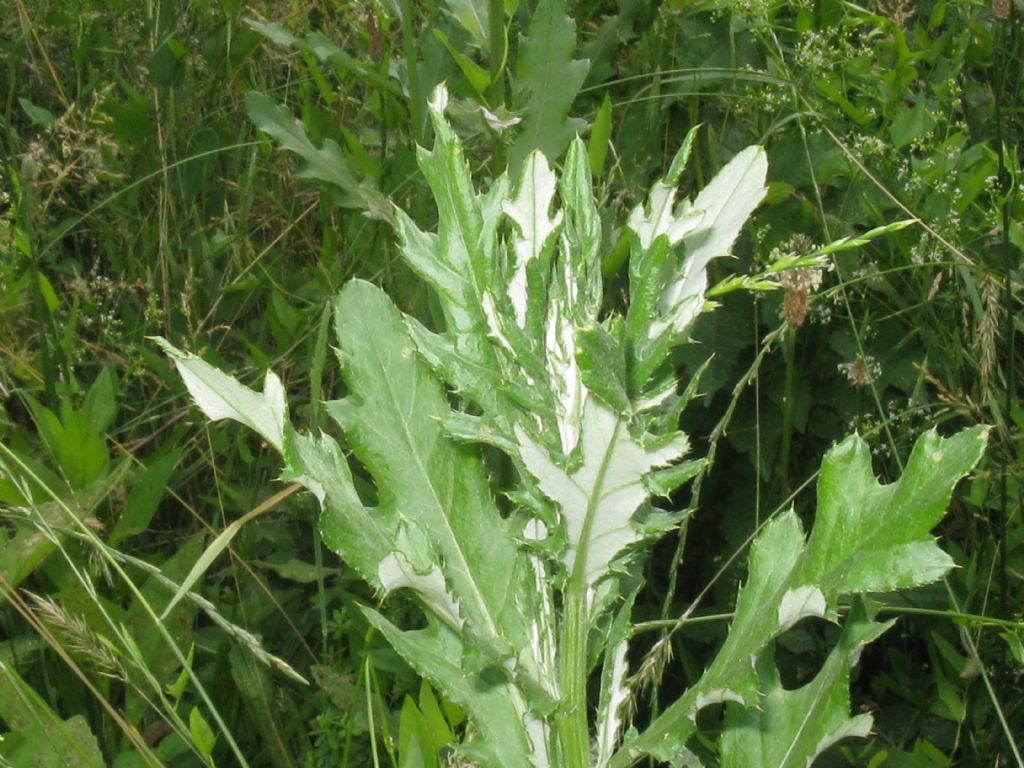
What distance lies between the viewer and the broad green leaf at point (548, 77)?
1980mm

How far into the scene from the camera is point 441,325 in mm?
1813

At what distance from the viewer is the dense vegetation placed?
6.25 ft

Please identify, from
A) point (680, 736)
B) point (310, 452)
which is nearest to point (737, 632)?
point (680, 736)

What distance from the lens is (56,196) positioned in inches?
120

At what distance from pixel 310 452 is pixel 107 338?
179 centimetres

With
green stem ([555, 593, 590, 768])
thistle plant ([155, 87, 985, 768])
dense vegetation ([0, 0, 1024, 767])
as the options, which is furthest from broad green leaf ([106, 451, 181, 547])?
green stem ([555, 593, 590, 768])

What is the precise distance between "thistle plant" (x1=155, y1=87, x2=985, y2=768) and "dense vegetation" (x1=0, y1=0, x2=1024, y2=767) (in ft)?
1.42

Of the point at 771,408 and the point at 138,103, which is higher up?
the point at 138,103

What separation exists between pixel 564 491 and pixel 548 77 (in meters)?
1.22

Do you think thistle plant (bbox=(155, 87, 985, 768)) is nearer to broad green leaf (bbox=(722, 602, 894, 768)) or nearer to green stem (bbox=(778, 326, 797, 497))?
broad green leaf (bbox=(722, 602, 894, 768))

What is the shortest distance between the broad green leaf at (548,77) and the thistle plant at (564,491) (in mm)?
913

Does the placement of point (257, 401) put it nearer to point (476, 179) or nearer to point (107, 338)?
point (476, 179)

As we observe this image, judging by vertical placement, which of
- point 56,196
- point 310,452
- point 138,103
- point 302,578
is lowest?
point 302,578

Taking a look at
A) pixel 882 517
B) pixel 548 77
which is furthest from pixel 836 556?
pixel 548 77
